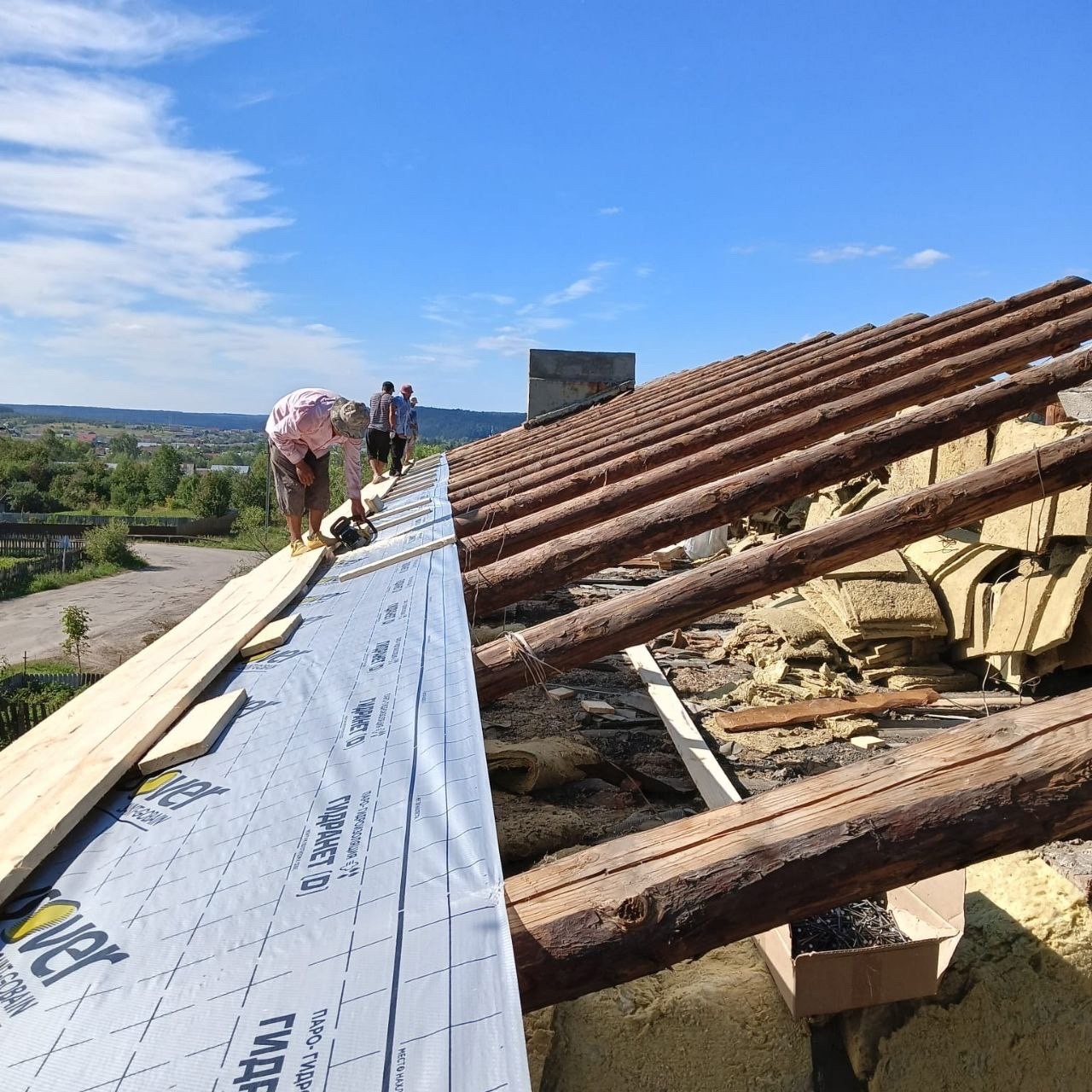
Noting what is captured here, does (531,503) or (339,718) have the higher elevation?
(531,503)

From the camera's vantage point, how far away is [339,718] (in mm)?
2531

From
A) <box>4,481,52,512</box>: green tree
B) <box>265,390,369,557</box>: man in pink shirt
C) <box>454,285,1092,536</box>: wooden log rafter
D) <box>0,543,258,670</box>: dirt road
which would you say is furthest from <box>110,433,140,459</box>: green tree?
<box>454,285,1092,536</box>: wooden log rafter

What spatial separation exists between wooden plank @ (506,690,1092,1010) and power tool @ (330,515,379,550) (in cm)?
472

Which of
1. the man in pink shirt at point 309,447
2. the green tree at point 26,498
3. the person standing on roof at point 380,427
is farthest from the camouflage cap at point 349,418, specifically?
the green tree at point 26,498

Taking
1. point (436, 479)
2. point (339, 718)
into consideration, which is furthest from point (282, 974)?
point (436, 479)

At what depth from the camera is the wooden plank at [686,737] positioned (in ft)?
11.1

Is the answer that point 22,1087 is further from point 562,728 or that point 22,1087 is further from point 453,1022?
point 562,728

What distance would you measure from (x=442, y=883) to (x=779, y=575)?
1.90m

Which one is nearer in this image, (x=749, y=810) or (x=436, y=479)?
(x=749, y=810)

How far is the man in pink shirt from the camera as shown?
227 inches

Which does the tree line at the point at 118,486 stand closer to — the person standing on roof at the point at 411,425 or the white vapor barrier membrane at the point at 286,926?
the person standing on roof at the point at 411,425

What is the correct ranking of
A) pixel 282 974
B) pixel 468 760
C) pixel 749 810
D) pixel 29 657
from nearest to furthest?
pixel 282 974 < pixel 749 810 < pixel 468 760 < pixel 29 657

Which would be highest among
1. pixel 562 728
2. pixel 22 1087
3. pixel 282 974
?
pixel 282 974

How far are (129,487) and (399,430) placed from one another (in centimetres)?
8171
